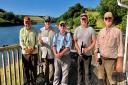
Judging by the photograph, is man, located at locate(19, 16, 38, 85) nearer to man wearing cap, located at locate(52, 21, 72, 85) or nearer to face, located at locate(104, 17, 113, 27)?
man wearing cap, located at locate(52, 21, 72, 85)

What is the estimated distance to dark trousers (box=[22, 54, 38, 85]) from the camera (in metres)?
6.78

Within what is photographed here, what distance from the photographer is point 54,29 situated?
23.0 feet

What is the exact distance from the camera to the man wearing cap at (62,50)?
260 inches

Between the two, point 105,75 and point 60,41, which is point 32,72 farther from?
point 105,75

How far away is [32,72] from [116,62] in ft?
6.41

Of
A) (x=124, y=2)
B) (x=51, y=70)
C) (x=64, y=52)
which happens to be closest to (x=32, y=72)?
(x=51, y=70)

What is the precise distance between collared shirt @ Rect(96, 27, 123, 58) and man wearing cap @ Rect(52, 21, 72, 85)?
86cm

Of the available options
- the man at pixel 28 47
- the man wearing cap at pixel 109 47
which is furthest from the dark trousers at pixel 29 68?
the man wearing cap at pixel 109 47

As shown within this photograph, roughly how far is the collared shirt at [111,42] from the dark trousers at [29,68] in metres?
1.61

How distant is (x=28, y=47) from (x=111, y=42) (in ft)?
6.05

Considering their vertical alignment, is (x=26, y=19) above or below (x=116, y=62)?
above

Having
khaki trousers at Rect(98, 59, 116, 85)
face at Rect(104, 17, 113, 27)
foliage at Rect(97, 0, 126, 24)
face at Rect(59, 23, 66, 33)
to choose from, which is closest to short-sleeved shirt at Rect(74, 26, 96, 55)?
face at Rect(59, 23, 66, 33)

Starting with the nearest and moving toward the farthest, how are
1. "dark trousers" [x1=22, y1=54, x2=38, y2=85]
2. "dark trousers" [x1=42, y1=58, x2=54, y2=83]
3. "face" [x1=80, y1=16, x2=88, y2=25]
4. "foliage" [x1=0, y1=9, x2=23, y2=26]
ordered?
"face" [x1=80, y1=16, x2=88, y2=25], "dark trousers" [x1=22, y1=54, x2=38, y2=85], "dark trousers" [x1=42, y1=58, x2=54, y2=83], "foliage" [x1=0, y1=9, x2=23, y2=26]

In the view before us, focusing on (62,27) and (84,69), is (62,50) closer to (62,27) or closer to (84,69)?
(62,27)
